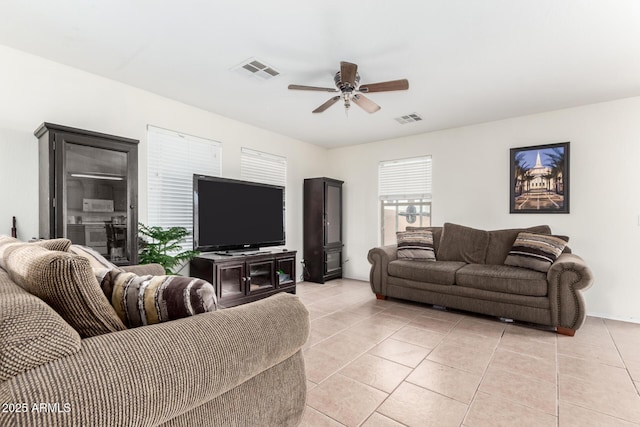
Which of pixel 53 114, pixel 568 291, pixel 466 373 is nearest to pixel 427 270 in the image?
pixel 568 291

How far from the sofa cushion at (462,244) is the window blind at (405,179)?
0.82 m

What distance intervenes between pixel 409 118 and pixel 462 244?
5.99ft

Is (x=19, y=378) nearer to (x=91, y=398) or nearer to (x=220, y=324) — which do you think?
(x=91, y=398)

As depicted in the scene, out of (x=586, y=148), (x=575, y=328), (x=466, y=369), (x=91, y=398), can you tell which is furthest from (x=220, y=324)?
(x=586, y=148)

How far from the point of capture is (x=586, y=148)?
3.58 m

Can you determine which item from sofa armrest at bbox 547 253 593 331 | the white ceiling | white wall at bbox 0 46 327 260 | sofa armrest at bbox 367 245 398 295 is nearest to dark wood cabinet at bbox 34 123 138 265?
white wall at bbox 0 46 327 260

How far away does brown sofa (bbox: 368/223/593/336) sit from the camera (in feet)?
9.24

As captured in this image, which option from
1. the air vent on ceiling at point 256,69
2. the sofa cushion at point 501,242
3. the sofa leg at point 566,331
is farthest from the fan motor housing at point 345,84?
the sofa leg at point 566,331

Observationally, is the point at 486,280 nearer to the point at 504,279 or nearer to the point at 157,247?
the point at 504,279

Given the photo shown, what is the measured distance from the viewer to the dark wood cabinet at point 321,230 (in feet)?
16.5

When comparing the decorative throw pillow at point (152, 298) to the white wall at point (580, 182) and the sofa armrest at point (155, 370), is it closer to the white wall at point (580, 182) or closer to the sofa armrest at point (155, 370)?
the sofa armrest at point (155, 370)

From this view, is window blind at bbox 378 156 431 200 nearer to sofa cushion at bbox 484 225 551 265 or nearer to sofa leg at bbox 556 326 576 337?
sofa cushion at bbox 484 225 551 265

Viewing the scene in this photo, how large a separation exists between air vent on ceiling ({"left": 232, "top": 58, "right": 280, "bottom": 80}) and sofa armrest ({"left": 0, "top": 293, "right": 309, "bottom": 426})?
2.23 m

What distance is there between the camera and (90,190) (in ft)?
8.30
